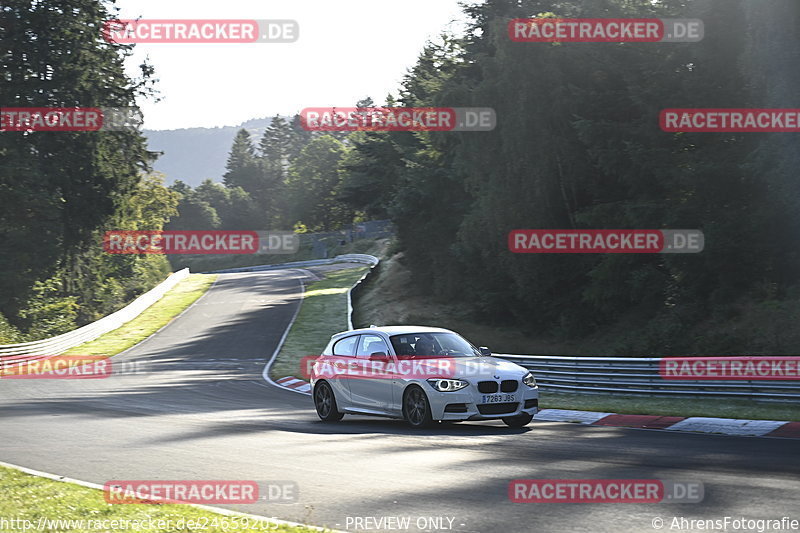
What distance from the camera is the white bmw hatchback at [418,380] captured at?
13922 millimetres

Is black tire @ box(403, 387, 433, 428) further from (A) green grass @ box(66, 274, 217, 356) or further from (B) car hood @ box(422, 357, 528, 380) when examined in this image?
(A) green grass @ box(66, 274, 217, 356)

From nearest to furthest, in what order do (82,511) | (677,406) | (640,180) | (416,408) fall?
1. (82,511)
2. (416,408)
3. (677,406)
4. (640,180)

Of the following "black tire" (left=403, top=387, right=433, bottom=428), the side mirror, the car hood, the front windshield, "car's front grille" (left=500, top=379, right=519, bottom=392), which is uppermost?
the front windshield

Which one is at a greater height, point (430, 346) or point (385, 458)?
point (430, 346)

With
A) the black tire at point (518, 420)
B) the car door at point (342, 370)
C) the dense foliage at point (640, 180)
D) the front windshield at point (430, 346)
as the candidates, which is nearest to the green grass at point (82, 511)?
the front windshield at point (430, 346)

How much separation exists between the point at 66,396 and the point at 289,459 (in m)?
12.2

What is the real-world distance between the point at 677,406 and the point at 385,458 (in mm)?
8139

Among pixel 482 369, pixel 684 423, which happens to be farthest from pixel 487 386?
pixel 684 423

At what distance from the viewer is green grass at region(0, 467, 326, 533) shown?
7.10 metres

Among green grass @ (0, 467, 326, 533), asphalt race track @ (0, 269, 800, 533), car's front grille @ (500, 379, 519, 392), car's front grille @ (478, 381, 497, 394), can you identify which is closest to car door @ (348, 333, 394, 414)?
asphalt race track @ (0, 269, 800, 533)

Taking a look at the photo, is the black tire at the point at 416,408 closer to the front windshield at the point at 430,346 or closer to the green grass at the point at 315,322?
the front windshield at the point at 430,346

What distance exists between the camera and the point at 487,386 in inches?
548

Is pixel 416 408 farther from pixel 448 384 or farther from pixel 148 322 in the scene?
pixel 148 322

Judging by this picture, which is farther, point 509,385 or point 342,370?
point 342,370
